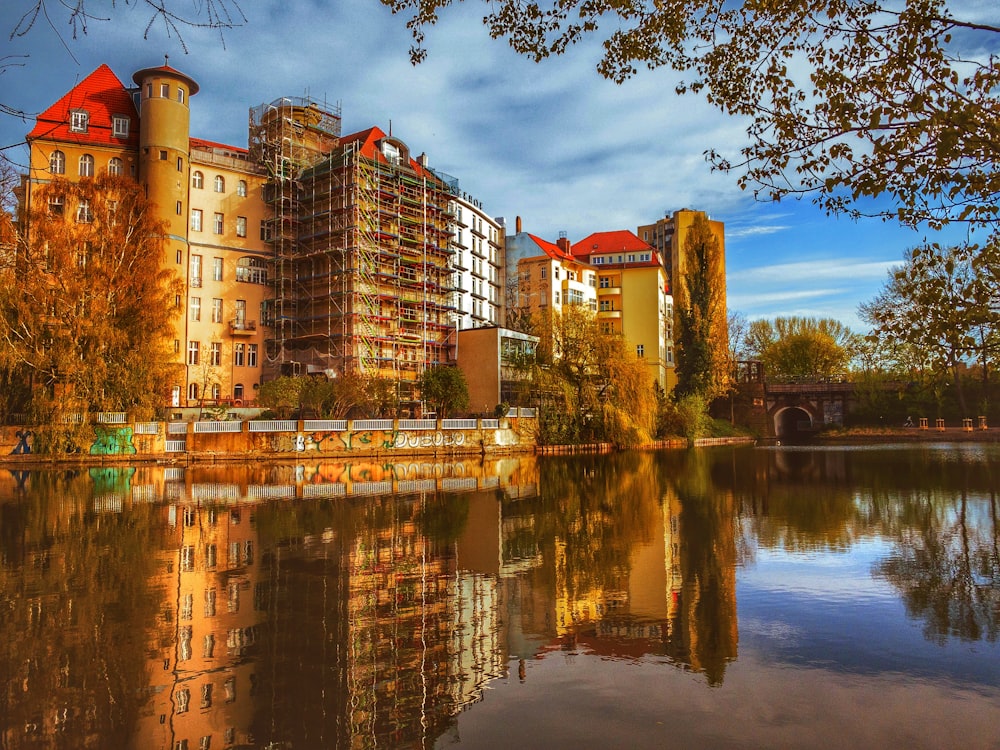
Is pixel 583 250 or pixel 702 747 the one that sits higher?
pixel 583 250

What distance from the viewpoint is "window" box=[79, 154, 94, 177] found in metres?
45.4

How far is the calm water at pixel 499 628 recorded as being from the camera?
564 centimetres

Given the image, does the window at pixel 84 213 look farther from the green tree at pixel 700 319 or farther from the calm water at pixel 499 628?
the green tree at pixel 700 319

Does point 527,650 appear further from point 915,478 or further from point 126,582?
point 915,478

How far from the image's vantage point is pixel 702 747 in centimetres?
528

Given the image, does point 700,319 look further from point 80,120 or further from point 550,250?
point 80,120

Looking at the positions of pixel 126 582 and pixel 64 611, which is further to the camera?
pixel 126 582

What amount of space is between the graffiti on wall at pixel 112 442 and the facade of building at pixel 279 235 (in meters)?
10.8

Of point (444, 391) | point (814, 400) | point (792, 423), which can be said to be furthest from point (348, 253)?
point (792, 423)

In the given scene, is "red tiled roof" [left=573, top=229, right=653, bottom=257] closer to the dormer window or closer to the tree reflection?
the dormer window

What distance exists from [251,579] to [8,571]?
406 centimetres

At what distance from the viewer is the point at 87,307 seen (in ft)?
114

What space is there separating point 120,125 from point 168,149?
4515 mm

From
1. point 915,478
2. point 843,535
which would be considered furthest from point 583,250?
point 843,535
